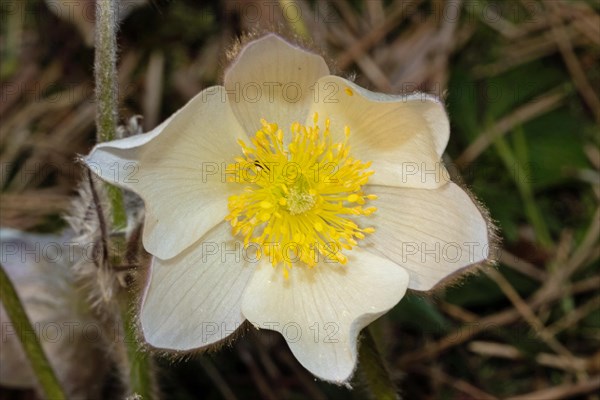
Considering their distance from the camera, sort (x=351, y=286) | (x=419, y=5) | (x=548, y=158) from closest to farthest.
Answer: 1. (x=351, y=286)
2. (x=548, y=158)
3. (x=419, y=5)

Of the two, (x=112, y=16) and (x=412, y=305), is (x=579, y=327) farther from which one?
(x=112, y=16)

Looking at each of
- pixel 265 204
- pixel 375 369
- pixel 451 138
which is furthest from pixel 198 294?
pixel 451 138

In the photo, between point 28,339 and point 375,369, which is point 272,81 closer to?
point 375,369

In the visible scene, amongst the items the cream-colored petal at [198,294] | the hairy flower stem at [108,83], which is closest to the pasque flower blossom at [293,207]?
the cream-colored petal at [198,294]

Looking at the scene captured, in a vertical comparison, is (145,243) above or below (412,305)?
above

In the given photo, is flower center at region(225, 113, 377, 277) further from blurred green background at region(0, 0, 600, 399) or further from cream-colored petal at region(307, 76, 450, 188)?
blurred green background at region(0, 0, 600, 399)

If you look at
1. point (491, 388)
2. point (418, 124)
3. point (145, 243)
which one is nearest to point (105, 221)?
point (145, 243)

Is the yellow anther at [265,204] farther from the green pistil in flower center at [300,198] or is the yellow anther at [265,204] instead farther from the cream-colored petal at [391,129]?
the cream-colored petal at [391,129]

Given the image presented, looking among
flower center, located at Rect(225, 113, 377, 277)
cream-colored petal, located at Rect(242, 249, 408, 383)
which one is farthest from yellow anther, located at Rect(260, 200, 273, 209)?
cream-colored petal, located at Rect(242, 249, 408, 383)
